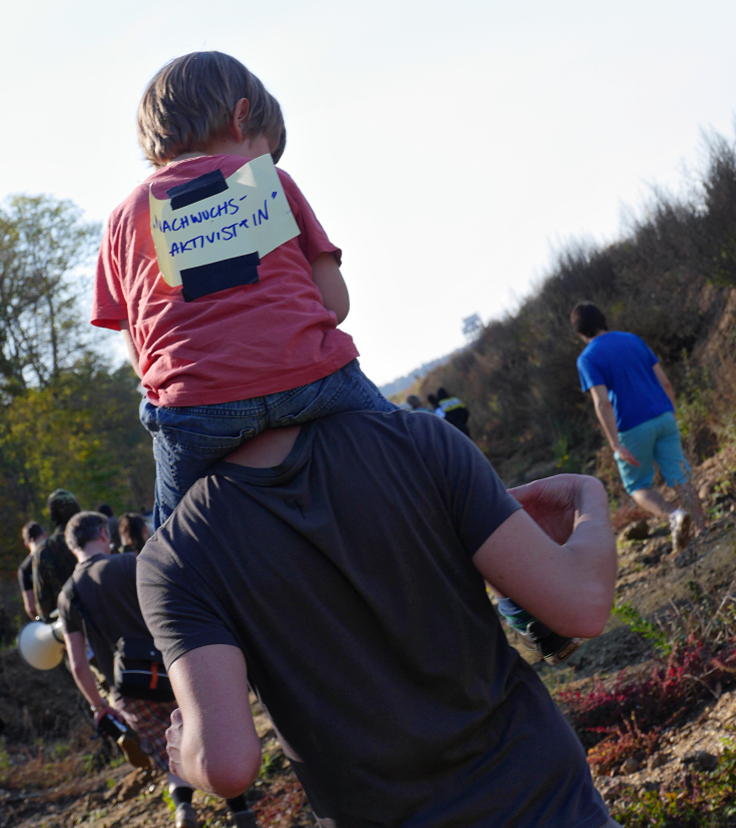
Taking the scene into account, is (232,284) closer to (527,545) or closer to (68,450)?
(527,545)

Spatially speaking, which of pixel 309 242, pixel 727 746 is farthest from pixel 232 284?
pixel 727 746

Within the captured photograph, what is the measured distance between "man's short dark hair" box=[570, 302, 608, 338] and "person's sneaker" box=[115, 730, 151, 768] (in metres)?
4.21

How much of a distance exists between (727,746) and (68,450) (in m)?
20.6

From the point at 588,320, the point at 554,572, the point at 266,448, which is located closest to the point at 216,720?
the point at 266,448

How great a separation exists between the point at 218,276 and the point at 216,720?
70cm

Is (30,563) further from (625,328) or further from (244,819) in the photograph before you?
(625,328)

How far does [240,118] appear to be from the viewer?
1748 millimetres

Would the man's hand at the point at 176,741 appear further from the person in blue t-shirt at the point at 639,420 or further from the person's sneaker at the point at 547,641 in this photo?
the person in blue t-shirt at the point at 639,420

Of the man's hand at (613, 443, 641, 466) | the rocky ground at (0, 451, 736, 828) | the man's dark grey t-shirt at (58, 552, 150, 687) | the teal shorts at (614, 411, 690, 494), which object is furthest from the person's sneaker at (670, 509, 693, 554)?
the man's dark grey t-shirt at (58, 552, 150, 687)

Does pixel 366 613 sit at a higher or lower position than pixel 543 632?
higher

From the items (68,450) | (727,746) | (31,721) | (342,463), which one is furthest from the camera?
(68,450)

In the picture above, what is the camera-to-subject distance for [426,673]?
1433 mm

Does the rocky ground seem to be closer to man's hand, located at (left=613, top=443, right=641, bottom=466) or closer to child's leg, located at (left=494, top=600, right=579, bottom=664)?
man's hand, located at (left=613, top=443, right=641, bottom=466)

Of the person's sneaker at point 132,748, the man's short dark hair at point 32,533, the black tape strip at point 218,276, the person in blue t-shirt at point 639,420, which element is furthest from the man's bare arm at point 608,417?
the black tape strip at point 218,276
